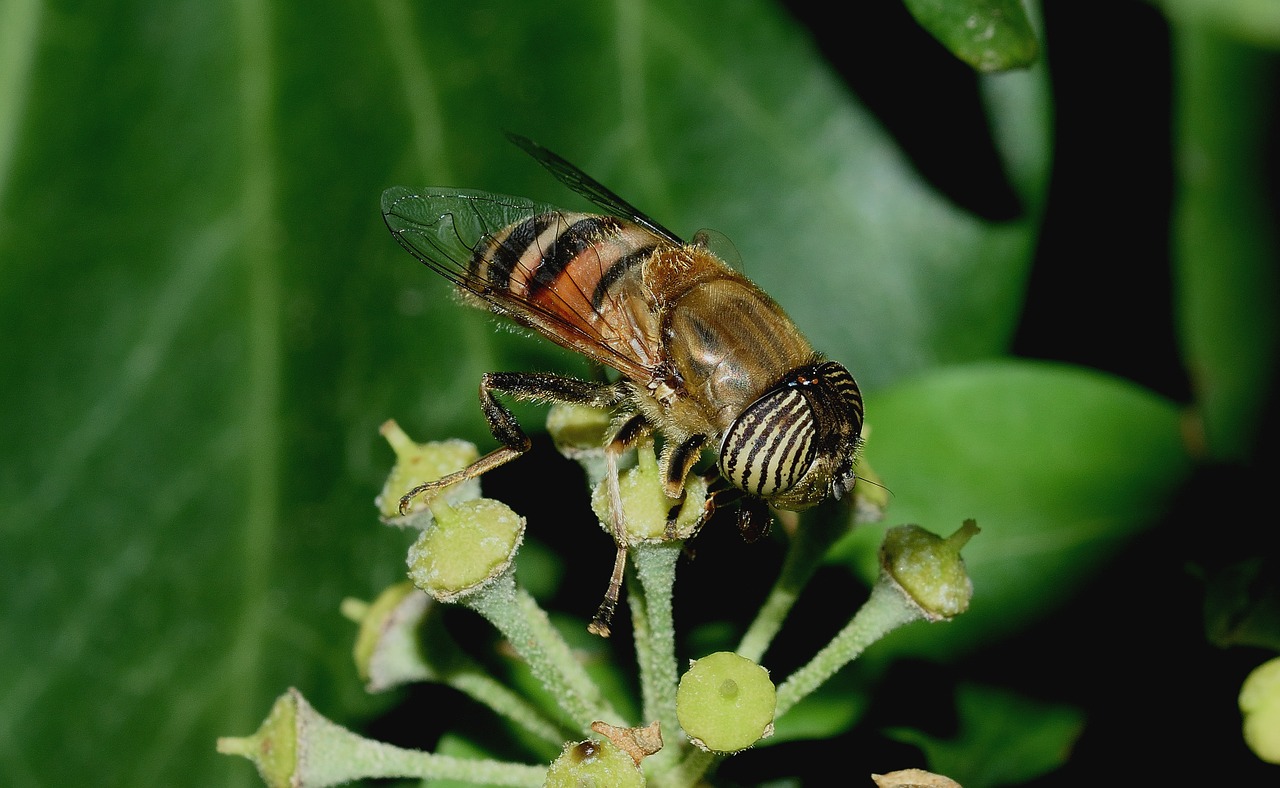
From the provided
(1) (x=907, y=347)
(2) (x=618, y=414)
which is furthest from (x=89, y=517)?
(1) (x=907, y=347)

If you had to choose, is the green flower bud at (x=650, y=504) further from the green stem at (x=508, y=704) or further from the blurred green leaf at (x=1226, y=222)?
the blurred green leaf at (x=1226, y=222)

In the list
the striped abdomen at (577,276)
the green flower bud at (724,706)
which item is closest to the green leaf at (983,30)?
the striped abdomen at (577,276)

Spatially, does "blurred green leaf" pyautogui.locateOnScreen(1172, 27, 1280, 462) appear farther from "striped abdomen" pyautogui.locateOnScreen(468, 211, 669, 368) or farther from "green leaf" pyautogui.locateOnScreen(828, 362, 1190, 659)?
"striped abdomen" pyautogui.locateOnScreen(468, 211, 669, 368)

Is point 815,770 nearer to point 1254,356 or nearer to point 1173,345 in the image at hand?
point 1254,356

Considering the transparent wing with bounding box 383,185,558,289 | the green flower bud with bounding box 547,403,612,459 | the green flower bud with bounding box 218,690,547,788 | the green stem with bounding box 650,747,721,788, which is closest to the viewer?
the green stem with bounding box 650,747,721,788

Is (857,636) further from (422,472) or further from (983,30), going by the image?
(983,30)

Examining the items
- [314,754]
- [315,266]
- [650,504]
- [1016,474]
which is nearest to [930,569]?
[650,504]

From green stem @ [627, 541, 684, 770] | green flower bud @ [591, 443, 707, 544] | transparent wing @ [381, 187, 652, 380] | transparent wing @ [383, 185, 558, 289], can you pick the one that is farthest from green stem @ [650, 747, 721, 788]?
transparent wing @ [383, 185, 558, 289]
